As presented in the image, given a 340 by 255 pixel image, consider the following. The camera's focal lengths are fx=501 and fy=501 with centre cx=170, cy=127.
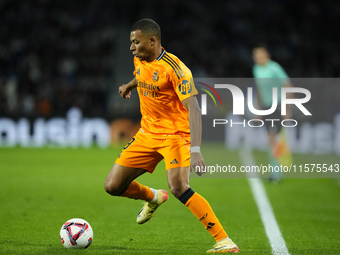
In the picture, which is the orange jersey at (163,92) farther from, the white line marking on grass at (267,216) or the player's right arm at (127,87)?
the white line marking on grass at (267,216)

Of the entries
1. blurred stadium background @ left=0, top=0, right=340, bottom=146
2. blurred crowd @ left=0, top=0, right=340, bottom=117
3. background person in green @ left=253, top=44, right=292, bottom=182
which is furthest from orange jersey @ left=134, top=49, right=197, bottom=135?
blurred crowd @ left=0, top=0, right=340, bottom=117

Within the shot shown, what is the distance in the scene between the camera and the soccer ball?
13.9ft

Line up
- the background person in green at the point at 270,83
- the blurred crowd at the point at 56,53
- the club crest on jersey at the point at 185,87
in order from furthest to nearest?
the blurred crowd at the point at 56,53 → the background person in green at the point at 270,83 → the club crest on jersey at the point at 185,87

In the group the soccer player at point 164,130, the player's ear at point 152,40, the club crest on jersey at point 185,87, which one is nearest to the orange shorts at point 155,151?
the soccer player at point 164,130

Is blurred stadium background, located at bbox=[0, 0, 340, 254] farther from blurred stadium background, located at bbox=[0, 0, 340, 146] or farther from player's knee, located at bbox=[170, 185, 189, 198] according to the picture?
player's knee, located at bbox=[170, 185, 189, 198]

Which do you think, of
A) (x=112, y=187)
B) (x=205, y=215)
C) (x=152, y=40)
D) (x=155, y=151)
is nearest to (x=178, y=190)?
(x=205, y=215)

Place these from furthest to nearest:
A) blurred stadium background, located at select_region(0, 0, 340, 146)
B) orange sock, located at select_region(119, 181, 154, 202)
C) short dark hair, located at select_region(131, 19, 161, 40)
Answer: blurred stadium background, located at select_region(0, 0, 340, 146), orange sock, located at select_region(119, 181, 154, 202), short dark hair, located at select_region(131, 19, 161, 40)

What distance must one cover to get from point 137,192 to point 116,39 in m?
15.2

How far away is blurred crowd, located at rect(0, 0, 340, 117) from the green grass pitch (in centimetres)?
693

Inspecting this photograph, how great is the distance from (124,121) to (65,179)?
20.7ft

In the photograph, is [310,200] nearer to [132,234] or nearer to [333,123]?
[132,234]

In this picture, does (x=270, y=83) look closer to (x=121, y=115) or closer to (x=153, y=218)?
(x=153, y=218)

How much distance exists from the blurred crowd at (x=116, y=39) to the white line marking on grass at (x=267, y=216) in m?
7.84

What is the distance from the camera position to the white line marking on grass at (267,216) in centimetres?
455
